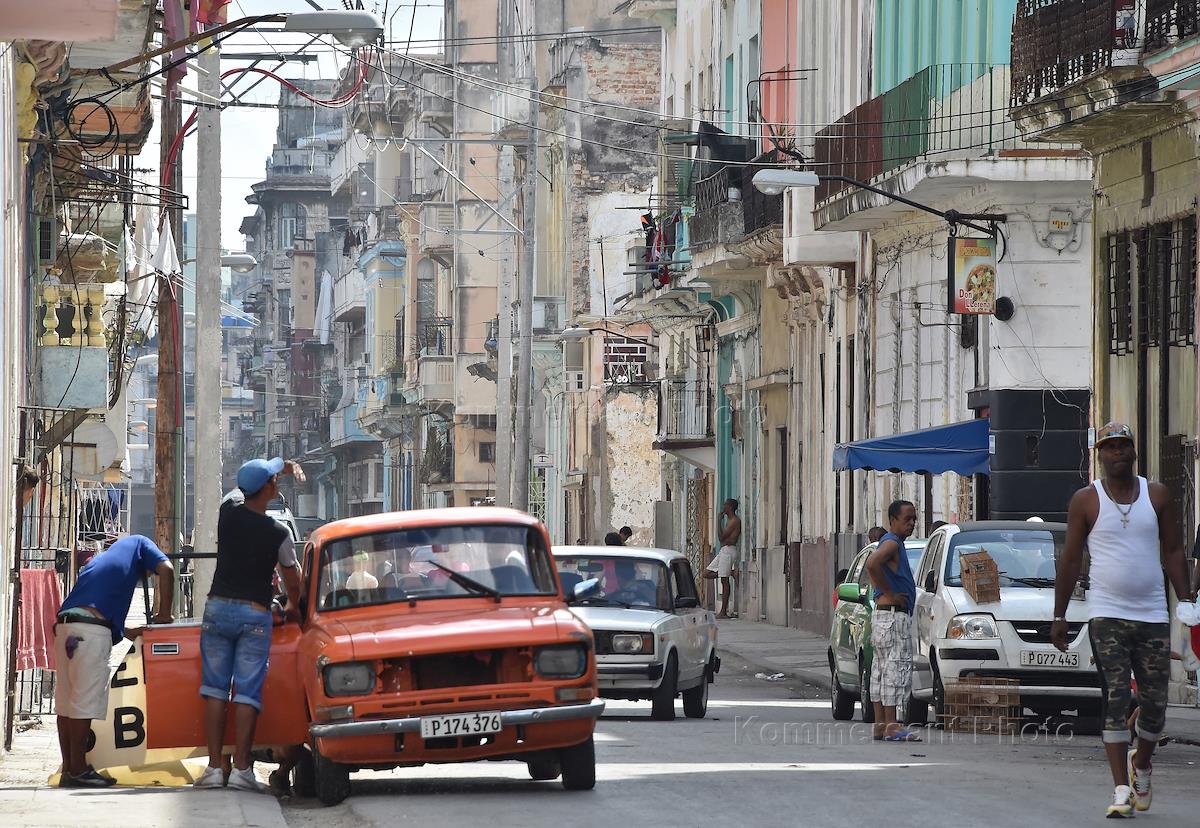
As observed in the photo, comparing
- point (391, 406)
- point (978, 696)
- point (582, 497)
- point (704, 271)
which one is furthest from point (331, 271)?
point (978, 696)

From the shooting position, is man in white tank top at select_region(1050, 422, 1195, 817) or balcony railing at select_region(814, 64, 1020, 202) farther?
balcony railing at select_region(814, 64, 1020, 202)

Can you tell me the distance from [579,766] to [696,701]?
22.7ft

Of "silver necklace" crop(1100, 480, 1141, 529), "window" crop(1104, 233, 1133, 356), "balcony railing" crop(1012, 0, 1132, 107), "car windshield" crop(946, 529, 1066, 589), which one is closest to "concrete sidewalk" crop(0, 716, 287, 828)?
"silver necklace" crop(1100, 480, 1141, 529)

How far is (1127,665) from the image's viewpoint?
11.5 meters

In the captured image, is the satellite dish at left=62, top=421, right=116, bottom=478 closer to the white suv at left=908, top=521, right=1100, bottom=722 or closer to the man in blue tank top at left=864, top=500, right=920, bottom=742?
the white suv at left=908, top=521, right=1100, bottom=722

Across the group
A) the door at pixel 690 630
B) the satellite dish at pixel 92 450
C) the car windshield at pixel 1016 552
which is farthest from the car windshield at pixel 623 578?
the satellite dish at pixel 92 450

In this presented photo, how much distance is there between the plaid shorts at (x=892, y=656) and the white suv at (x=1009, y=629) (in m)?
1.05

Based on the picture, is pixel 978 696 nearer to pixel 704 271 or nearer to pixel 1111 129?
pixel 1111 129

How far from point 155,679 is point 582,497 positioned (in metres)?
47.1

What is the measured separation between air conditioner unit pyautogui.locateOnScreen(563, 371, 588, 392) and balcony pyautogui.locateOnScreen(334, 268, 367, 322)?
38223mm

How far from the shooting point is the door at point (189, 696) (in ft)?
43.1

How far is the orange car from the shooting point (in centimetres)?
1230

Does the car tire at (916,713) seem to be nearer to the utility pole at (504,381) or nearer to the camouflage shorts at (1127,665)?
the camouflage shorts at (1127,665)

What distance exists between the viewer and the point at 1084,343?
90.4 ft
